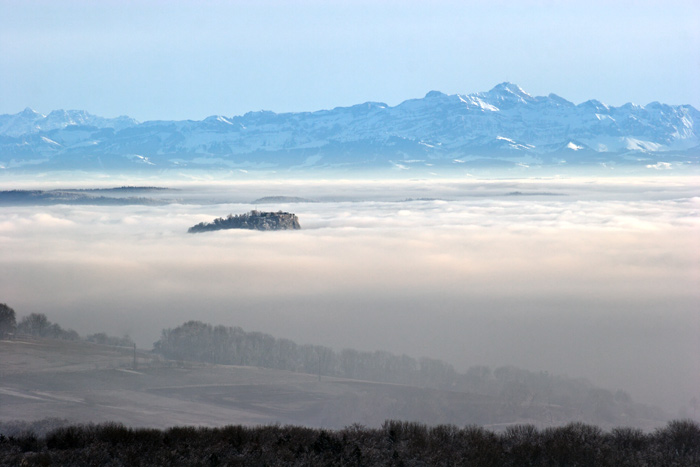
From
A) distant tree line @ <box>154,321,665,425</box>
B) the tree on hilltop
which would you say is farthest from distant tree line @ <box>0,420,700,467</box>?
the tree on hilltop

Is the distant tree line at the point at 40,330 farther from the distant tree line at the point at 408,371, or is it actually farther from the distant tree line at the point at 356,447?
the distant tree line at the point at 356,447

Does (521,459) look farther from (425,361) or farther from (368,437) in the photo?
(425,361)

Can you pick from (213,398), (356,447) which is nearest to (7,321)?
(213,398)

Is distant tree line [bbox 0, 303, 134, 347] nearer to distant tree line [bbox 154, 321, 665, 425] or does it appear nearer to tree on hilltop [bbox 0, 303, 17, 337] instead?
tree on hilltop [bbox 0, 303, 17, 337]

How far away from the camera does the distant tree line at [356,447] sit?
2056cm

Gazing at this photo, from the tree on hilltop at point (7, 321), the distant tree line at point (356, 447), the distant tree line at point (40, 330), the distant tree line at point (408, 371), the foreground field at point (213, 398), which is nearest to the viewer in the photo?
the distant tree line at point (356, 447)

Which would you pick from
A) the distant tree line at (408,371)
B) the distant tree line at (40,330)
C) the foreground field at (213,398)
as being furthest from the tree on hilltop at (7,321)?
the distant tree line at (408,371)

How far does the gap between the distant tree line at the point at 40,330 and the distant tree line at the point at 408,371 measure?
30.2ft

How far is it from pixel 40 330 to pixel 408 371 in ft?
191

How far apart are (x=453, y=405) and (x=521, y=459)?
54429 mm

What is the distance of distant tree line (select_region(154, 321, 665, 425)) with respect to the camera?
76.6 metres

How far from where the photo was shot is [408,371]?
335 ft

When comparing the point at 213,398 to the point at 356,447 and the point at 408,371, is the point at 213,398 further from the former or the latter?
the point at 356,447

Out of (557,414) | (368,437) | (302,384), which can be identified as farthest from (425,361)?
(368,437)
